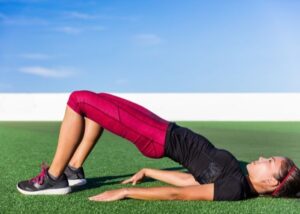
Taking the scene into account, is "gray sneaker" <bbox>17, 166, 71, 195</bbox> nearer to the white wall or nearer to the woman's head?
the woman's head

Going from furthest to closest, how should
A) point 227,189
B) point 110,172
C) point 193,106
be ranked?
point 193,106 < point 110,172 < point 227,189

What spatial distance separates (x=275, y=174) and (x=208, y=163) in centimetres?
46

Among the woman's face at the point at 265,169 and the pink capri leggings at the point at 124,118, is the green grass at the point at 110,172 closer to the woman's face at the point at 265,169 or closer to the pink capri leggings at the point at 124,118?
the woman's face at the point at 265,169

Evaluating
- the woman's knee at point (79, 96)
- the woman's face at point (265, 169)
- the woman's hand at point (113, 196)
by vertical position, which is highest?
the woman's knee at point (79, 96)

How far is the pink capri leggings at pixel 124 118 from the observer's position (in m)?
3.38

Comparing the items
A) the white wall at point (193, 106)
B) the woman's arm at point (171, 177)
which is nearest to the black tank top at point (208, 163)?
the woman's arm at point (171, 177)

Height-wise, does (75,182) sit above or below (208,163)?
below

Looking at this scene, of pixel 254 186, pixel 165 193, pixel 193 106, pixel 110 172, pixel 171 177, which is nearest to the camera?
pixel 165 193

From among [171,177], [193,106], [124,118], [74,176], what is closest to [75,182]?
[74,176]

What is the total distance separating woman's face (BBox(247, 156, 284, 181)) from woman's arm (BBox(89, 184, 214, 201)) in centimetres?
32

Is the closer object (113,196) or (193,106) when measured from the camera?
(113,196)

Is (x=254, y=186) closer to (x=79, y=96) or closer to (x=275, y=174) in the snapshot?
(x=275, y=174)

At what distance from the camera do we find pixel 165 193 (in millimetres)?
3227

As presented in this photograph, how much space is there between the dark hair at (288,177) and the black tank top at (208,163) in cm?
24
